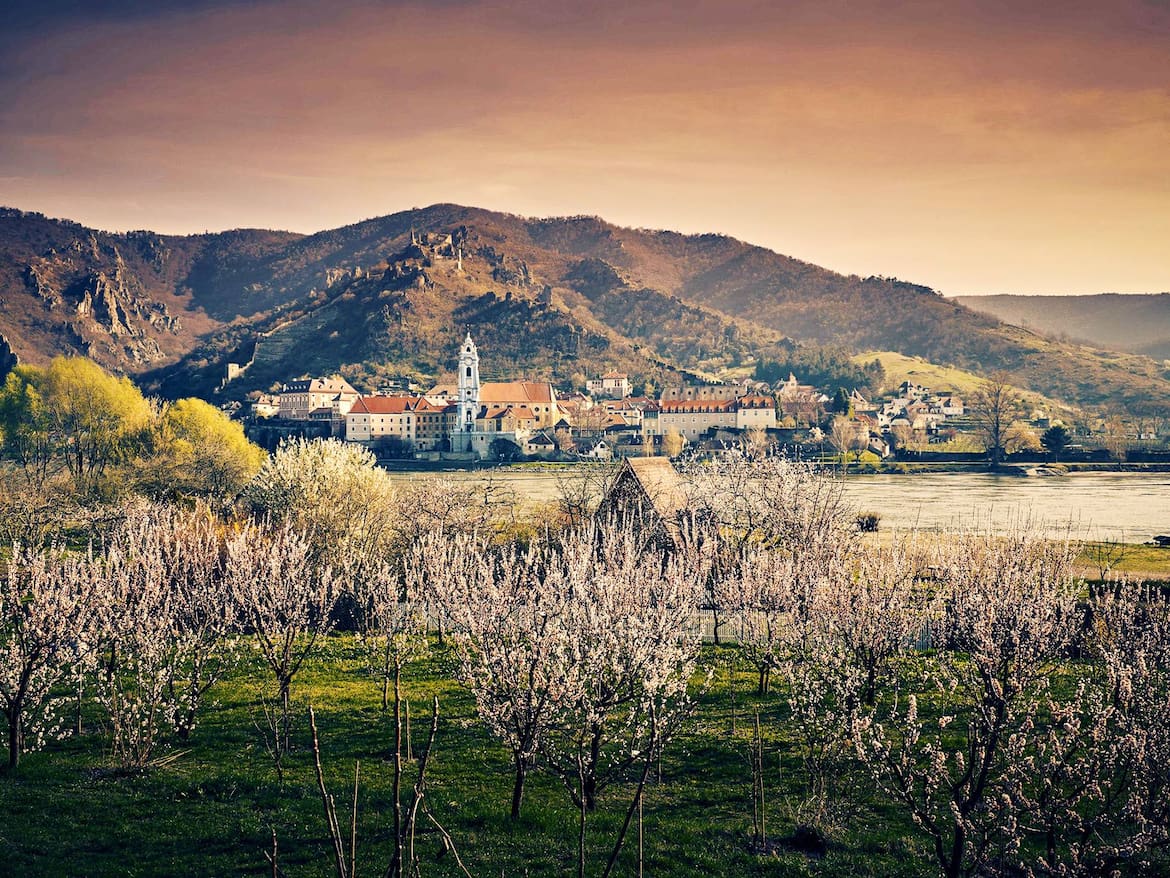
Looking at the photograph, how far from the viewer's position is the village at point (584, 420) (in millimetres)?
133250

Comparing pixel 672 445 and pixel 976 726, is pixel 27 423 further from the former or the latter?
pixel 672 445

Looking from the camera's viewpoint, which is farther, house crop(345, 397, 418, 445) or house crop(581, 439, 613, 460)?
house crop(345, 397, 418, 445)

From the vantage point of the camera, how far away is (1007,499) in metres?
73.9

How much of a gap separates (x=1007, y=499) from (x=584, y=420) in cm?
9092

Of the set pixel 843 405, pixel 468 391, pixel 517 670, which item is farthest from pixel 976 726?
pixel 468 391

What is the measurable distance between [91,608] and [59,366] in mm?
63895

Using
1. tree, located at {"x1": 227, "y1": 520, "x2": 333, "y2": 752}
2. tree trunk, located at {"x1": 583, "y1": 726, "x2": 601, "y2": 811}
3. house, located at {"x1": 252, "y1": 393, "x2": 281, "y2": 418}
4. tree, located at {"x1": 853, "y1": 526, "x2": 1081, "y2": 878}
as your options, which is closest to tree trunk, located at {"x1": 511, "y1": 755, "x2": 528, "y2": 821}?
tree trunk, located at {"x1": 583, "y1": 726, "x2": 601, "y2": 811}

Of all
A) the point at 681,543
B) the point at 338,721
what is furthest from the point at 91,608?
the point at 681,543

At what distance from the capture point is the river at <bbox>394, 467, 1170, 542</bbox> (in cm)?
5512

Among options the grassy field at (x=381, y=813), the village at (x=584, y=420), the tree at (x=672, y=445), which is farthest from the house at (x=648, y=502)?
the tree at (x=672, y=445)

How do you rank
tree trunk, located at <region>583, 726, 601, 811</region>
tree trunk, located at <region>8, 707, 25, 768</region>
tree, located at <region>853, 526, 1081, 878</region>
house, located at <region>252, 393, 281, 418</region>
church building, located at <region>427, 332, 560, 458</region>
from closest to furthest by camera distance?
tree, located at <region>853, 526, 1081, 878</region>, tree trunk, located at <region>583, 726, 601, 811</region>, tree trunk, located at <region>8, 707, 25, 768</region>, church building, located at <region>427, 332, 560, 458</region>, house, located at <region>252, 393, 281, 418</region>

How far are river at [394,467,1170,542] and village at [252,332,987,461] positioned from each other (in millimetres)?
25146

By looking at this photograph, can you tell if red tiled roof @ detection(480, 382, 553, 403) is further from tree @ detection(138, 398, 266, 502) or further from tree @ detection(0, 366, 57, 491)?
tree @ detection(138, 398, 266, 502)

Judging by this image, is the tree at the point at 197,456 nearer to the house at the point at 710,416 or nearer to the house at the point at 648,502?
the house at the point at 648,502
